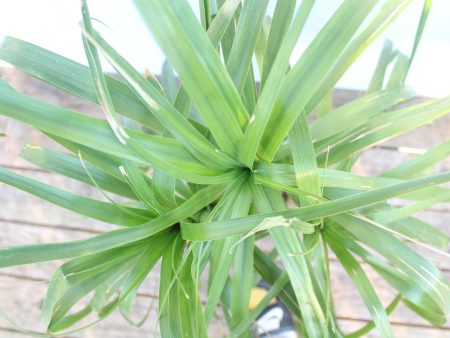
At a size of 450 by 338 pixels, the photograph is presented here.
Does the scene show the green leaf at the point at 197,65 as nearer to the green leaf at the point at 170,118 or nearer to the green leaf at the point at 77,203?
the green leaf at the point at 170,118

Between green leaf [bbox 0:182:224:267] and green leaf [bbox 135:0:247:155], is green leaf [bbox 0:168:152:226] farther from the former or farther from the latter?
green leaf [bbox 135:0:247:155]

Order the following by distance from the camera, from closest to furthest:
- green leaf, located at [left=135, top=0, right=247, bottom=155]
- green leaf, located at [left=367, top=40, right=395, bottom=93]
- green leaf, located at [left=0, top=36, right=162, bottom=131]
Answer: green leaf, located at [left=135, top=0, right=247, bottom=155] → green leaf, located at [left=0, top=36, right=162, bottom=131] → green leaf, located at [left=367, top=40, right=395, bottom=93]

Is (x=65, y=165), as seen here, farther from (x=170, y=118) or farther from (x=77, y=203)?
(x=170, y=118)

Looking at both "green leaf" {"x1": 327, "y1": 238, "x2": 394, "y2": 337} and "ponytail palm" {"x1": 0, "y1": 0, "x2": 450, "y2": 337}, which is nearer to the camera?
"ponytail palm" {"x1": 0, "y1": 0, "x2": 450, "y2": 337}

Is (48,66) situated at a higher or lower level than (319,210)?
higher

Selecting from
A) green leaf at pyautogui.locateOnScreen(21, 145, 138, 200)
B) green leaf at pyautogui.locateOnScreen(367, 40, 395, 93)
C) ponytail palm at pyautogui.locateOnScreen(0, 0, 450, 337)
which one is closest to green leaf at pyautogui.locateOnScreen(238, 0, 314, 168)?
ponytail palm at pyautogui.locateOnScreen(0, 0, 450, 337)

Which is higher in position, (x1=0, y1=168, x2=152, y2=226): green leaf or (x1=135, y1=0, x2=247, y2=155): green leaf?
(x1=135, y1=0, x2=247, y2=155): green leaf

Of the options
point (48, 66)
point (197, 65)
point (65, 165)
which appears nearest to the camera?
point (197, 65)

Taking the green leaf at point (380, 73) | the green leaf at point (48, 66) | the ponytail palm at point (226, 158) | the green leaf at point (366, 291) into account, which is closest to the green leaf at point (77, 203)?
the ponytail palm at point (226, 158)

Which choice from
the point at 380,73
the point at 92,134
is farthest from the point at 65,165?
the point at 380,73
